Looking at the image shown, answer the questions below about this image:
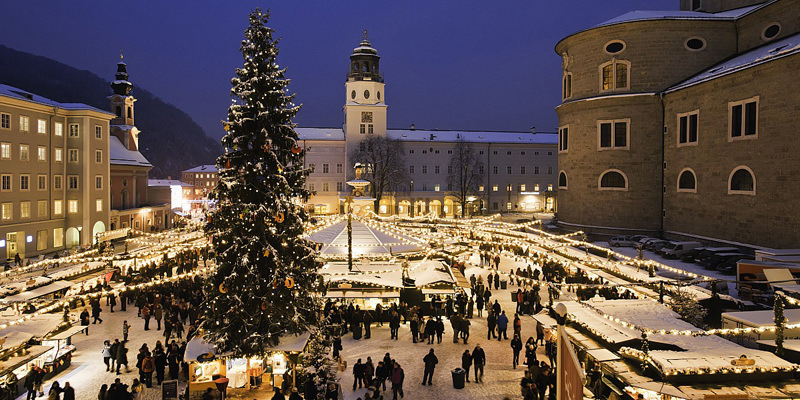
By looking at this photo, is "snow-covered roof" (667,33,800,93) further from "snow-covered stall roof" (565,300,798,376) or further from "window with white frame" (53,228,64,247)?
"window with white frame" (53,228,64,247)

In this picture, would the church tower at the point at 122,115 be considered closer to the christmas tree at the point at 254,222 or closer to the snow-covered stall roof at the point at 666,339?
the christmas tree at the point at 254,222

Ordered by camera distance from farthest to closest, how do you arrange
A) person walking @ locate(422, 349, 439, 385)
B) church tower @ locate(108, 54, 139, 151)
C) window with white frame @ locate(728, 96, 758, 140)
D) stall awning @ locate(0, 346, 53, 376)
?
church tower @ locate(108, 54, 139, 151) < window with white frame @ locate(728, 96, 758, 140) < person walking @ locate(422, 349, 439, 385) < stall awning @ locate(0, 346, 53, 376)

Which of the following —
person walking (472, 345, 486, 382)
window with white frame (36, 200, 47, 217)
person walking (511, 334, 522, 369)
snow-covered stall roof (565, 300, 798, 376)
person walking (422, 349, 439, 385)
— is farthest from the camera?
window with white frame (36, 200, 47, 217)

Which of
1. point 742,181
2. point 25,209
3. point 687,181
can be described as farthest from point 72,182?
point 742,181

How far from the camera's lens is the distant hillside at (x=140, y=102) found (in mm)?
128000

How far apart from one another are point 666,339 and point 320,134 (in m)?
62.3

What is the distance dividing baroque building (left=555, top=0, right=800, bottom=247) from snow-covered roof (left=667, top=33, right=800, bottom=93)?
0.35ft

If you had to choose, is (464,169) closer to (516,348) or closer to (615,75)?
(615,75)

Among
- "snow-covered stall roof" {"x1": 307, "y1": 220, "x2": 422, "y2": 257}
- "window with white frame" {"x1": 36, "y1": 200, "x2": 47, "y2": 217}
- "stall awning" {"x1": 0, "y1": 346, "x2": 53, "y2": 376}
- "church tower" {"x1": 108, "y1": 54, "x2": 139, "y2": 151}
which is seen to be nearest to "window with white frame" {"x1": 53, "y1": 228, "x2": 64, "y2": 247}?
"window with white frame" {"x1": 36, "y1": 200, "x2": 47, "y2": 217}

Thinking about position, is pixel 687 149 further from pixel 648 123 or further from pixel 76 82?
pixel 76 82

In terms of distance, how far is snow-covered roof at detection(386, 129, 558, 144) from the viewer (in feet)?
233

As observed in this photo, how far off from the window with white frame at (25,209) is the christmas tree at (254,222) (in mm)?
29182

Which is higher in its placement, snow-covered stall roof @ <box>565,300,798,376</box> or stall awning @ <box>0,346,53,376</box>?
snow-covered stall roof @ <box>565,300,798,376</box>

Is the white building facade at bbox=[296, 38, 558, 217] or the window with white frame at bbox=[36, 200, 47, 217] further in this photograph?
the white building facade at bbox=[296, 38, 558, 217]
